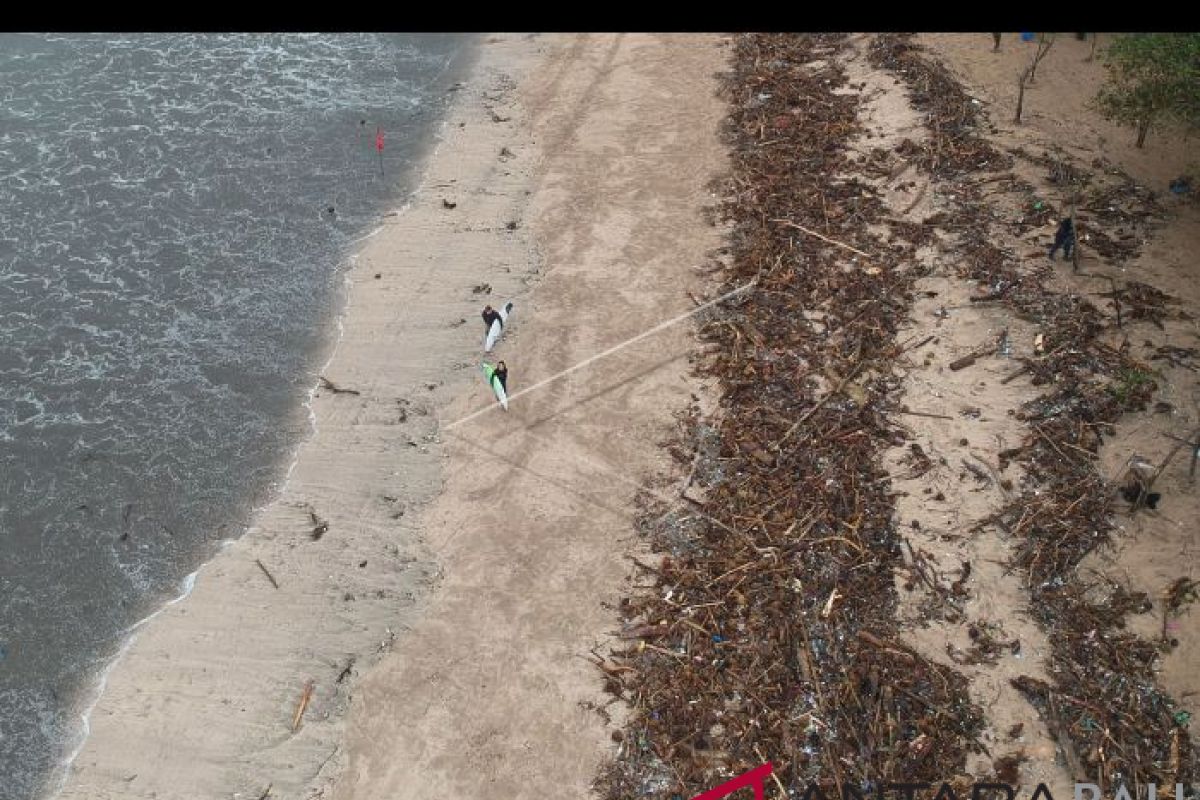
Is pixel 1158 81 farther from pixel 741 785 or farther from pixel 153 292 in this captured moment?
pixel 153 292

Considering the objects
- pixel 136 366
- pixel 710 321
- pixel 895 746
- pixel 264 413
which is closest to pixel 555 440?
pixel 710 321

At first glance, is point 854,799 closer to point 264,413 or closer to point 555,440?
point 555,440

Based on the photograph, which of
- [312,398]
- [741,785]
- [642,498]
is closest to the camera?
[741,785]

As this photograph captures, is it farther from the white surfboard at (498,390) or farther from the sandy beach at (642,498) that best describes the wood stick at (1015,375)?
the white surfboard at (498,390)

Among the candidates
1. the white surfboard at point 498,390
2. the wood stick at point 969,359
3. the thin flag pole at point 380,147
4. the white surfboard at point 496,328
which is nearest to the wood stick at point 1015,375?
the wood stick at point 969,359

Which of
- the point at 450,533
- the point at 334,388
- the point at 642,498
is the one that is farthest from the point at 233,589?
the point at 642,498
